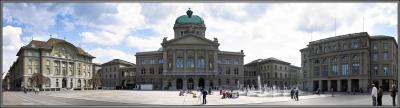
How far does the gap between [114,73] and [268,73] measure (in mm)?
51318

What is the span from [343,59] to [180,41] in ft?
152

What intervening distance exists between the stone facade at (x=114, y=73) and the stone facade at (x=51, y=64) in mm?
27091

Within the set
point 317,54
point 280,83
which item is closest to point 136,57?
point 280,83

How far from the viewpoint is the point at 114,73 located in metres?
137

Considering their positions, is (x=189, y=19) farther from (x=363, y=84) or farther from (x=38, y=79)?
(x=363, y=84)

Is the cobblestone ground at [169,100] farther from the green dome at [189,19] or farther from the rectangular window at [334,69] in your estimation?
the green dome at [189,19]

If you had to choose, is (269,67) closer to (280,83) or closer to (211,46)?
(280,83)

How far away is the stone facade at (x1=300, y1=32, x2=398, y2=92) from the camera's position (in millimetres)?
73312

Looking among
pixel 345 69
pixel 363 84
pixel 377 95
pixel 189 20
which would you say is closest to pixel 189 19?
pixel 189 20

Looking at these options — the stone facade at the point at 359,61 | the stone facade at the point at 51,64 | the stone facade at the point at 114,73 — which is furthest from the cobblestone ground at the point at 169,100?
the stone facade at the point at 114,73

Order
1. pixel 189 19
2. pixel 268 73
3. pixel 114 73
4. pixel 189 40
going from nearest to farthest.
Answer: pixel 189 40 → pixel 189 19 → pixel 268 73 → pixel 114 73

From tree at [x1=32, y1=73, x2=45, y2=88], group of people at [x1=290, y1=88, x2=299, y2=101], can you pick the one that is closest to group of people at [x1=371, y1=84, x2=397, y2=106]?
group of people at [x1=290, y1=88, x2=299, y2=101]

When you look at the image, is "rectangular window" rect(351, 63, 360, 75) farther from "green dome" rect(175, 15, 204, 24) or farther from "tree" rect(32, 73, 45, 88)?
"tree" rect(32, 73, 45, 88)

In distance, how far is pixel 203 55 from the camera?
11094cm
